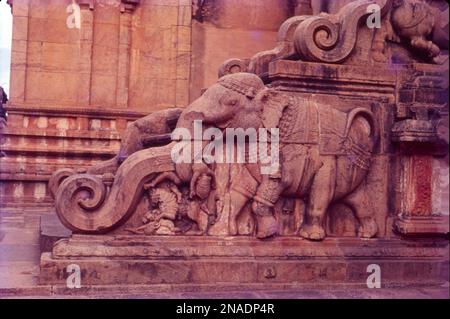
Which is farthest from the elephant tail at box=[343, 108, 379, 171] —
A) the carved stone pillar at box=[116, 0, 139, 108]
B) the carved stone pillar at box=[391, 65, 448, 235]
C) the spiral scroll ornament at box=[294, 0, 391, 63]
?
the carved stone pillar at box=[116, 0, 139, 108]

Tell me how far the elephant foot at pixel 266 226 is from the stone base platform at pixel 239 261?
72mm

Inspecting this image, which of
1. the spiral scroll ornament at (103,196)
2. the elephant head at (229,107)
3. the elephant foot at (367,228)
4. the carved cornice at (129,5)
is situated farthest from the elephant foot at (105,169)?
the carved cornice at (129,5)

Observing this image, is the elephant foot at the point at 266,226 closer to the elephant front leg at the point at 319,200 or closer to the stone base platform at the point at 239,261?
the stone base platform at the point at 239,261

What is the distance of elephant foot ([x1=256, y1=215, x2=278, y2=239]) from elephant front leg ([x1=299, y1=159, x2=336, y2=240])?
337mm

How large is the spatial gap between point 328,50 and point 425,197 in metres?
1.76

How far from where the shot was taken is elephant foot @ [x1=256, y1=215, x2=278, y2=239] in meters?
6.23

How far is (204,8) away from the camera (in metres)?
15.8

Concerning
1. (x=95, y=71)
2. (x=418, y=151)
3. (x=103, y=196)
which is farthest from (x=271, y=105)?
(x=95, y=71)

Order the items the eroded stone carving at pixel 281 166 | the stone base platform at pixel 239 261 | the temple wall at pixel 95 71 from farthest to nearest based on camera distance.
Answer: the temple wall at pixel 95 71
the eroded stone carving at pixel 281 166
the stone base platform at pixel 239 261

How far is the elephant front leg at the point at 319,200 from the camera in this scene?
21.1 feet

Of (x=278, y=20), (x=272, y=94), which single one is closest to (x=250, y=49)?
(x=278, y=20)

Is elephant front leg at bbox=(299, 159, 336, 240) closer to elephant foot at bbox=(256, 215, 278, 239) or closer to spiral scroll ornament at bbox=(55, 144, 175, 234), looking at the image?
elephant foot at bbox=(256, 215, 278, 239)

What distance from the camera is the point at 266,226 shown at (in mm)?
6238

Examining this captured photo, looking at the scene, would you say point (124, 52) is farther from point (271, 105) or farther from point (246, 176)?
point (246, 176)
